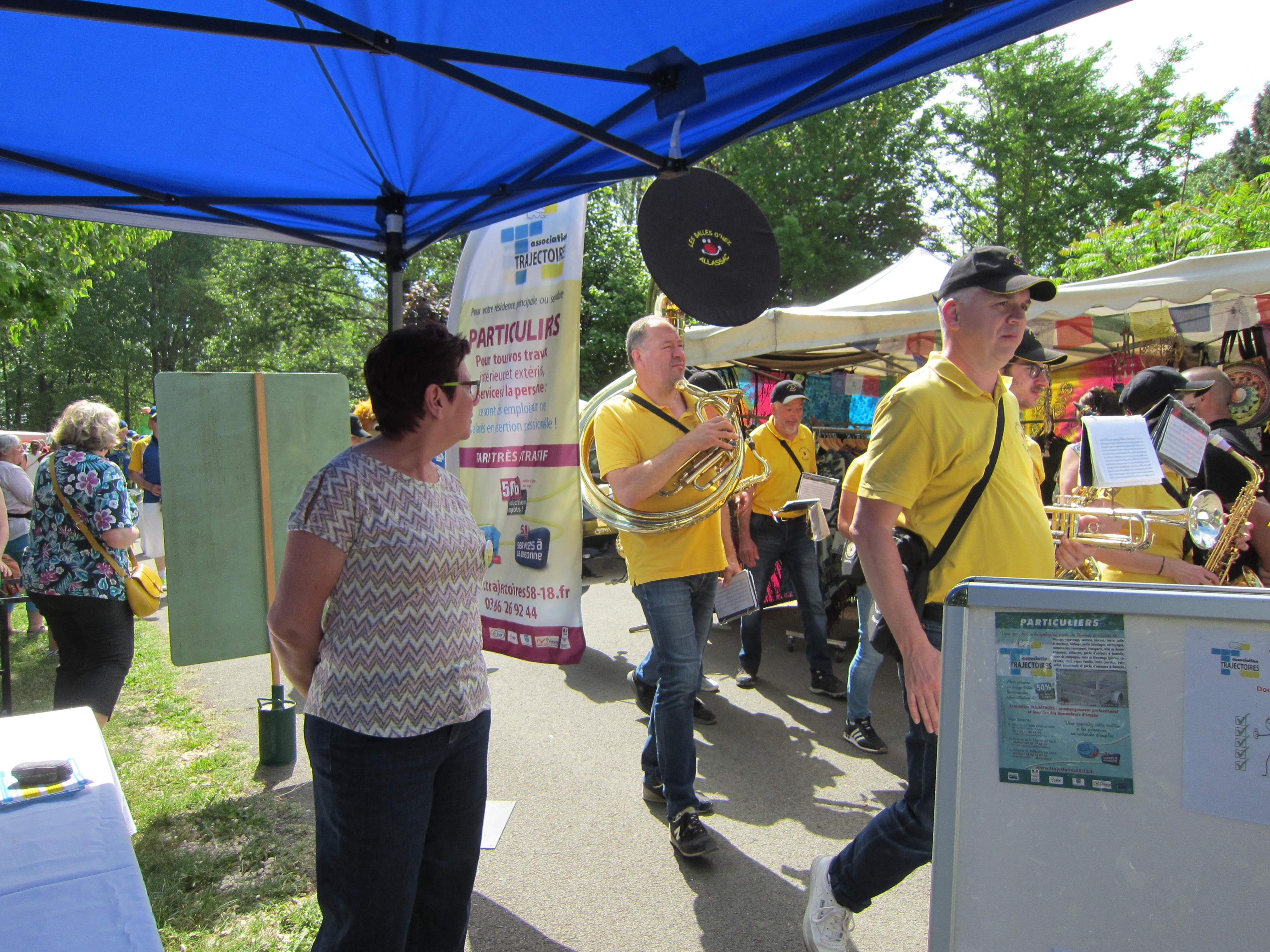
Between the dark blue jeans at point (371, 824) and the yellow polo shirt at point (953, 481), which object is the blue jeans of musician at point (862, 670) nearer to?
the yellow polo shirt at point (953, 481)

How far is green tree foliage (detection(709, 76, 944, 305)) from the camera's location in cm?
2038

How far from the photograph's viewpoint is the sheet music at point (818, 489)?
5133 millimetres

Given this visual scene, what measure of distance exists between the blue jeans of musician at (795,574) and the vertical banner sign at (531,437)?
2.15 m

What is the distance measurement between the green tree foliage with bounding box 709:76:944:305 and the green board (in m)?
17.8

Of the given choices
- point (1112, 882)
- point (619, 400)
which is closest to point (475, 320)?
point (619, 400)

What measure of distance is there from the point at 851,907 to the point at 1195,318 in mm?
4995

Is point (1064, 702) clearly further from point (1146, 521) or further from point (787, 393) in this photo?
point (787, 393)

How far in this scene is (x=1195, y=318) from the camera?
5.38 metres

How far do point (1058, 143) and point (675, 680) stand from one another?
806 inches

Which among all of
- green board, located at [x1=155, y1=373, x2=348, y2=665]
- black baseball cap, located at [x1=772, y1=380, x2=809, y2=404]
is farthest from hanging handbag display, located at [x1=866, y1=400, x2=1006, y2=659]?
black baseball cap, located at [x1=772, y1=380, x2=809, y2=404]

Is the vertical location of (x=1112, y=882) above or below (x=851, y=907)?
above

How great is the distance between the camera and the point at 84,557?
3520 millimetres

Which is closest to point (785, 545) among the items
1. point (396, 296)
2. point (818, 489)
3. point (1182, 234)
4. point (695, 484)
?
point (818, 489)

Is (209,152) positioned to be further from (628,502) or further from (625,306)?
(625,306)
